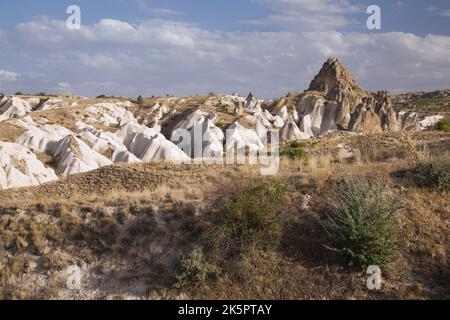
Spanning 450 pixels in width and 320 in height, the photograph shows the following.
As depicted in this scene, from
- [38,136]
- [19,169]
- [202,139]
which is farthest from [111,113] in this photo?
[19,169]

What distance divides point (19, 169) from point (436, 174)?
23.8 m

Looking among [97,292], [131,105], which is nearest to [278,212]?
[97,292]

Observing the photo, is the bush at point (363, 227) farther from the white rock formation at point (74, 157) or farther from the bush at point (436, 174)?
the white rock formation at point (74, 157)

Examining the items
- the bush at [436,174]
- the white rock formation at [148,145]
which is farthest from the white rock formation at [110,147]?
the bush at [436,174]

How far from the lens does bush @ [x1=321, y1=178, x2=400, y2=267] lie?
332 inches

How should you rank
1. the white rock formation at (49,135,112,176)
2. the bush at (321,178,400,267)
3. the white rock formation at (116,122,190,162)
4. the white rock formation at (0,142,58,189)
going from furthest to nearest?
the white rock formation at (116,122,190,162), the white rock formation at (49,135,112,176), the white rock formation at (0,142,58,189), the bush at (321,178,400,267)

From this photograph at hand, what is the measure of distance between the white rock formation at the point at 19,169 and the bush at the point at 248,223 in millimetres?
19194

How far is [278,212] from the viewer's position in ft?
32.1

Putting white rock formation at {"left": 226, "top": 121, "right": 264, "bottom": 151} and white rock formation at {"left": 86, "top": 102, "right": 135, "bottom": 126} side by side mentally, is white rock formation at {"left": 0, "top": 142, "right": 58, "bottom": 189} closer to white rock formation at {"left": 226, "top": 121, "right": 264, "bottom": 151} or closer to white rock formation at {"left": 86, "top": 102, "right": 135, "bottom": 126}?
white rock formation at {"left": 226, "top": 121, "right": 264, "bottom": 151}

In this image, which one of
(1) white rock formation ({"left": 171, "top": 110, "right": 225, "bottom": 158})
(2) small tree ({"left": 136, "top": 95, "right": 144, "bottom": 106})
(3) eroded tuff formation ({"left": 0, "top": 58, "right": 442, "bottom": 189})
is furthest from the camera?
(2) small tree ({"left": 136, "top": 95, "right": 144, "bottom": 106})

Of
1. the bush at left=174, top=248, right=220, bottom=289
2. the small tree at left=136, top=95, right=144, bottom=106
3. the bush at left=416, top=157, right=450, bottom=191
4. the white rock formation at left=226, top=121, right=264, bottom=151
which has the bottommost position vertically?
the bush at left=174, top=248, right=220, bottom=289

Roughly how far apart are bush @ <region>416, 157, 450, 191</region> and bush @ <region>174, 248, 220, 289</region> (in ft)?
17.2

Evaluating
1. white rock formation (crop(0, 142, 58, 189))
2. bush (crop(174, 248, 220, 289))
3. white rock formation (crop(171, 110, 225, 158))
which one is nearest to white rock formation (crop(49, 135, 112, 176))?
white rock formation (crop(0, 142, 58, 189))
